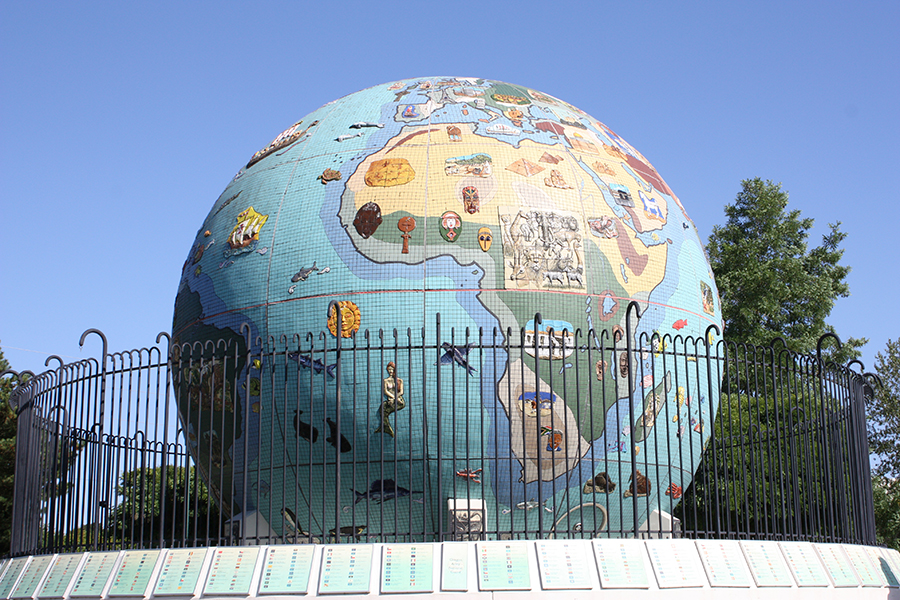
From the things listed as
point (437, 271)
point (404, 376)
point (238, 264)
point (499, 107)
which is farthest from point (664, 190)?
point (238, 264)

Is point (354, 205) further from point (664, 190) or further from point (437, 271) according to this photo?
point (664, 190)

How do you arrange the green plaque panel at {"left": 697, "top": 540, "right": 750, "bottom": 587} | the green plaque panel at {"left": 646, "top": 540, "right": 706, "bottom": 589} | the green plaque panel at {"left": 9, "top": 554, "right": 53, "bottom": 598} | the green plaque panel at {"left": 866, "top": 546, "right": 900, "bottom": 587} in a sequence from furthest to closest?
the green plaque panel at {"left": 866, "top": 546, "right": 900, "bottom": 587}, the green plaque panel at {"left": 9, "top": 554, "right": 53, "bottom": 598}, the green plaque panel at {"left": 697, "top": 540, "right": 750, "bottom": 587}, the green plaque panel at {"left": 646, "top": 540, "right": 706, "bottom": 589}

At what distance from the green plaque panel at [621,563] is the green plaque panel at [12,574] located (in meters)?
5.50

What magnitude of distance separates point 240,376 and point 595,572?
476cm

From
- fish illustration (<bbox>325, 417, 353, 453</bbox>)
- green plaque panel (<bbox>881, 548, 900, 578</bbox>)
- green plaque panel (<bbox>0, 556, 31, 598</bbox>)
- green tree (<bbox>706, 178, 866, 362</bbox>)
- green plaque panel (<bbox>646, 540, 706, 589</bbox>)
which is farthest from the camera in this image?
green tree (<bbox>706, 178, 866, 362</bbox>)

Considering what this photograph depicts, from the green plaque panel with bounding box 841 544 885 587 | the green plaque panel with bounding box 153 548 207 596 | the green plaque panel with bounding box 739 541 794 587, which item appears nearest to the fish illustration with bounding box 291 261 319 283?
the green plaque panel with bounding box 153 548 207 596

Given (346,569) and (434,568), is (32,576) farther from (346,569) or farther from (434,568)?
(434,568)

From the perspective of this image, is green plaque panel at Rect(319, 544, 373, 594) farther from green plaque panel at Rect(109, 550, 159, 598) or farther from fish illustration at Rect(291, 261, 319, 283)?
fish illustration at Rect(291, 261, 319, 283)

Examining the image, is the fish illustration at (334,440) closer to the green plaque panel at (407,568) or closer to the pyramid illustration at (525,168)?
the green plaque panel at (407,568)

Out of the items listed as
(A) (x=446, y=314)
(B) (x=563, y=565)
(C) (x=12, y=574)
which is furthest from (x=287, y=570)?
(A) (x=446, y=314)

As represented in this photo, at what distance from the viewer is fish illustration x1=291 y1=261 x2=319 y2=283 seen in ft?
34.5

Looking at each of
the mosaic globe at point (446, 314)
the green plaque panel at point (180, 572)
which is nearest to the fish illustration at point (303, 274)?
the mosaic globe at point (446, 314)

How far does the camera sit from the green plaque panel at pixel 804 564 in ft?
26.8

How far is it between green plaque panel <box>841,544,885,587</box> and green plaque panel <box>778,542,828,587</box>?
0.64m
